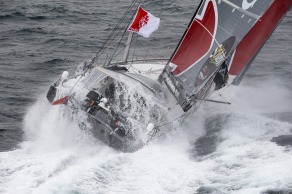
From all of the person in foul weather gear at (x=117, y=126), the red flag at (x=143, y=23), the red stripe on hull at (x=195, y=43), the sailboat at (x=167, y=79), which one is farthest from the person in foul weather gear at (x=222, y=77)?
the person in foul weather gear at (x=117, y=126)

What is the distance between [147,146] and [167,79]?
2356 mm

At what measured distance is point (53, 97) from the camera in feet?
46.9

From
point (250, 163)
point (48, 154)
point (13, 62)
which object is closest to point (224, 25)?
point (250, 163)

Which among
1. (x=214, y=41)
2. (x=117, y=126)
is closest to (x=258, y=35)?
(x=214, y=41)

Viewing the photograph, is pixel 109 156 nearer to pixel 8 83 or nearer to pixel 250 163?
pixel 250 163

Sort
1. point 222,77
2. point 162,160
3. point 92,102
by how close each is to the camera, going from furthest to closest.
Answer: point 222,77 → point 92,102 → point 162,160

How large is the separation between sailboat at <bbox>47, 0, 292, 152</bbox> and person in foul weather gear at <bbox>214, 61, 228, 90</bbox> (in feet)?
0.08

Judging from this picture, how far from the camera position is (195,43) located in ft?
49.5

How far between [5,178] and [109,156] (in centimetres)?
235

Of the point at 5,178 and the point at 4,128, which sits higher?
the point at 5,178

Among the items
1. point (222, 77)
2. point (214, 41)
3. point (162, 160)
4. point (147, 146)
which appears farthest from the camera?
point (222, 77)

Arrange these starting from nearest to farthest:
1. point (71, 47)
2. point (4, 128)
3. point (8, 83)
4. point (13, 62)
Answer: point (4, 128) → point (8, 83) → point (13, 62) → point (71, 47)

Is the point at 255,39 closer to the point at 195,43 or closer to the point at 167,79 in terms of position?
the point at 195,43

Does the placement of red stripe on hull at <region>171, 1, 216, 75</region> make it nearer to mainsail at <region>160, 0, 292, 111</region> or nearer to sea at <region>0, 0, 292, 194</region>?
mainsail at <region>160, 0, 292, 111</region>
